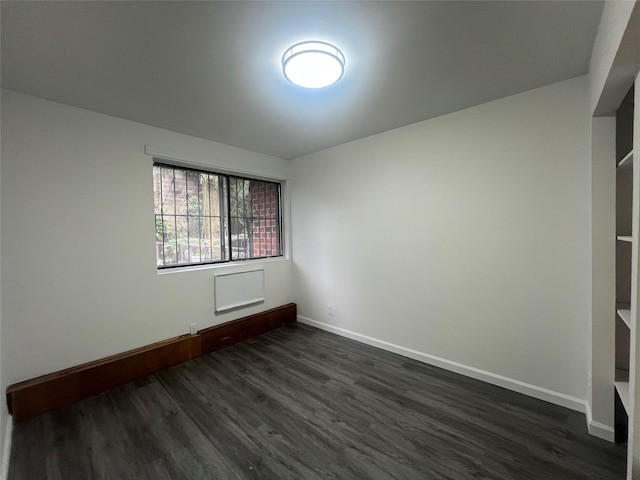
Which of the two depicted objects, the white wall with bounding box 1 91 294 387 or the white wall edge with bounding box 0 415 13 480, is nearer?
the white wall edge with bounding box 0 415 13 480

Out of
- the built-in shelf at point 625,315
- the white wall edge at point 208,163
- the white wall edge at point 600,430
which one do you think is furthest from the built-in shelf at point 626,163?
the white wall edge at point 208,163

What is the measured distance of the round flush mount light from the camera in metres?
1.47

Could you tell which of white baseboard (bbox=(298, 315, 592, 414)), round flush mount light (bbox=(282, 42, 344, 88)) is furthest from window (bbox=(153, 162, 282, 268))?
round flush mount light (bbox=(282, 42, 344, 88))

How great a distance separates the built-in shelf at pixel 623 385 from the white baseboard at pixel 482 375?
317 mm

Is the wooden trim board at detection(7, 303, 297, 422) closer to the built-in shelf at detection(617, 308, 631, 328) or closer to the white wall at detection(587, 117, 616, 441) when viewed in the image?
the white wall at detection(587, 117, 616, 441)

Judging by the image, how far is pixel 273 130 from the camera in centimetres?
274

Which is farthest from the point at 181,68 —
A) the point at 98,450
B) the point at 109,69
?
the point at 98,450

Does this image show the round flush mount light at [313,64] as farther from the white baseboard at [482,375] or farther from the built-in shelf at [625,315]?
the white baseboard at [482,375]

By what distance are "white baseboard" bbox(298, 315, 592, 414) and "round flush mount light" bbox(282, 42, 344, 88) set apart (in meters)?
2.65

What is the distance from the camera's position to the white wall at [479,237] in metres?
1.87

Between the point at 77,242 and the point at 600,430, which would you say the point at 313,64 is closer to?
the point at 77,242

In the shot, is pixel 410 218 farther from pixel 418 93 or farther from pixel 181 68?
pixel 181 68

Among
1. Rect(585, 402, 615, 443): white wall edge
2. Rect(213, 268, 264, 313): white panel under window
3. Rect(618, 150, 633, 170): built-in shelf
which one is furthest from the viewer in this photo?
Rect(213, 268, 264, 313): white panel under window

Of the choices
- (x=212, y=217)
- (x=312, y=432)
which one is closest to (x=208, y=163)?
(x=212, y=217)
